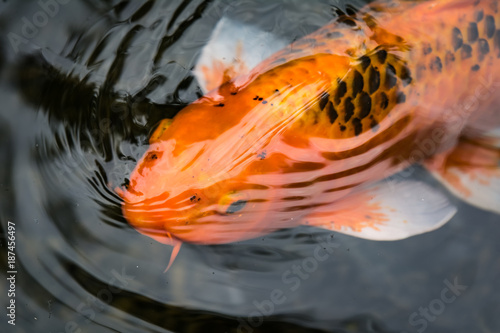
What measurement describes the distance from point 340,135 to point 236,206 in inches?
25.8

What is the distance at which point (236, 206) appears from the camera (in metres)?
2.25

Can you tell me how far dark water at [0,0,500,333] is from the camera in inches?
100.0

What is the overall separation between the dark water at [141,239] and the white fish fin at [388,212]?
0.37ft

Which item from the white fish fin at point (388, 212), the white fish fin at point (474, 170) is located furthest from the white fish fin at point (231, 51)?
the white fish fin at point (474, 170)

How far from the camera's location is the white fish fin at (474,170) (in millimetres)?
2842

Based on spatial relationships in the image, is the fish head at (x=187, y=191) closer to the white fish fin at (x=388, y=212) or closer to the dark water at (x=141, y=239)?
the dark water at (x=141, y=239)

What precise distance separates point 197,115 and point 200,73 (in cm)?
50

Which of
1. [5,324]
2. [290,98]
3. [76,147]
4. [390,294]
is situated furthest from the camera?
[390,294]

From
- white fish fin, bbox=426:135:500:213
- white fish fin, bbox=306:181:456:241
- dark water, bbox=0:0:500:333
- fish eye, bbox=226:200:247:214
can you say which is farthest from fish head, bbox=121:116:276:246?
white fish fin, bbox=426:135:500:213

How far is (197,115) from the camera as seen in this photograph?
231 cm

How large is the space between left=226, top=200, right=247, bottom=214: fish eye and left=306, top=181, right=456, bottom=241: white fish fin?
22.3 inches

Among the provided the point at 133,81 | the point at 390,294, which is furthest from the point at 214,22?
the point at 390,294

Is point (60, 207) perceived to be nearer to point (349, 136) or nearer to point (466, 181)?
point (349, 136)

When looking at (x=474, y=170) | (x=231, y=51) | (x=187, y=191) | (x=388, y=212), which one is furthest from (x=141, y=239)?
(x=474, y=170)
